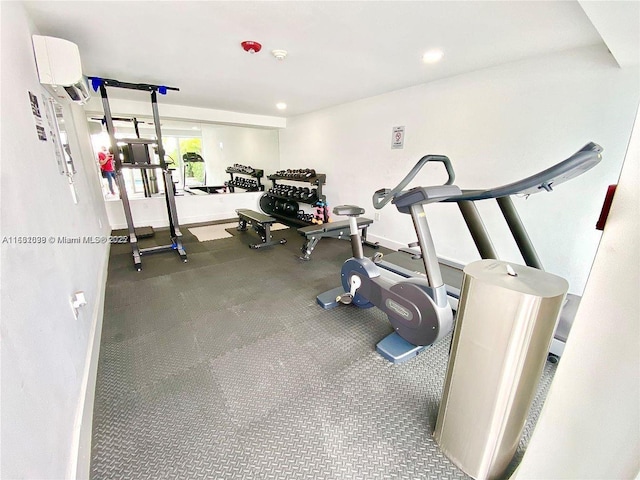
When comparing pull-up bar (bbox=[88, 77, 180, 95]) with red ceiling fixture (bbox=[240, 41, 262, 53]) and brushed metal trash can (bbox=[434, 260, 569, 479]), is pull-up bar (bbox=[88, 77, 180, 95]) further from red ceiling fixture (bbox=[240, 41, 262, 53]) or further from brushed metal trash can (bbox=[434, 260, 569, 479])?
brushed metal trash can (bbox=[434, 260, 569, 479])

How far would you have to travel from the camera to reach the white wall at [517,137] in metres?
2.08

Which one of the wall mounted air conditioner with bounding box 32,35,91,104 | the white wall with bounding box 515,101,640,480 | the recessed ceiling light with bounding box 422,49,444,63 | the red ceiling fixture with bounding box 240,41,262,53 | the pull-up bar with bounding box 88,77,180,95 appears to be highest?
the recessed ceiling light with bounding box 422,49,444,63

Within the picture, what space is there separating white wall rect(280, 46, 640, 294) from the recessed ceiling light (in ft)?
2.15

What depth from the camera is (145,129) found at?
20.9 feet

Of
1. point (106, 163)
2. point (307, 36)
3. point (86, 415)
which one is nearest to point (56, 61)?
point (307, 36)

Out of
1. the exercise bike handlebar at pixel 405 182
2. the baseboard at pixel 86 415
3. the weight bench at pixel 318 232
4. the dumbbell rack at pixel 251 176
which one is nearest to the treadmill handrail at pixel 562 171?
the exercise bike handlebar at pixel 405 182

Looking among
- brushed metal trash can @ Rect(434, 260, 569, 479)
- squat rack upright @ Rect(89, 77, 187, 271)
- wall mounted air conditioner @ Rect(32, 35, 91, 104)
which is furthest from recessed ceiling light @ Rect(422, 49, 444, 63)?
squat rack upright @ Rect(89, 77, 187, 271)

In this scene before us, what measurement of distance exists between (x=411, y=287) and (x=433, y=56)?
2105mm

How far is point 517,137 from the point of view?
255 centimetres

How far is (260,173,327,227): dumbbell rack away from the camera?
4.82 meters

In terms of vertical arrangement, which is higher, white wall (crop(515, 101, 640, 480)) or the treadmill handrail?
the treadmill handrail

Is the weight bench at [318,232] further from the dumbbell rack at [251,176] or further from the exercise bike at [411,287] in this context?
the dumbbell rack at [251,176]

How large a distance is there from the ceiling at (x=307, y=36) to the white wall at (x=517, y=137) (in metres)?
0.20

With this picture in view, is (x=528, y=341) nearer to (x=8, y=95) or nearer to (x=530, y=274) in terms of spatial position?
(x=530, y=274)
